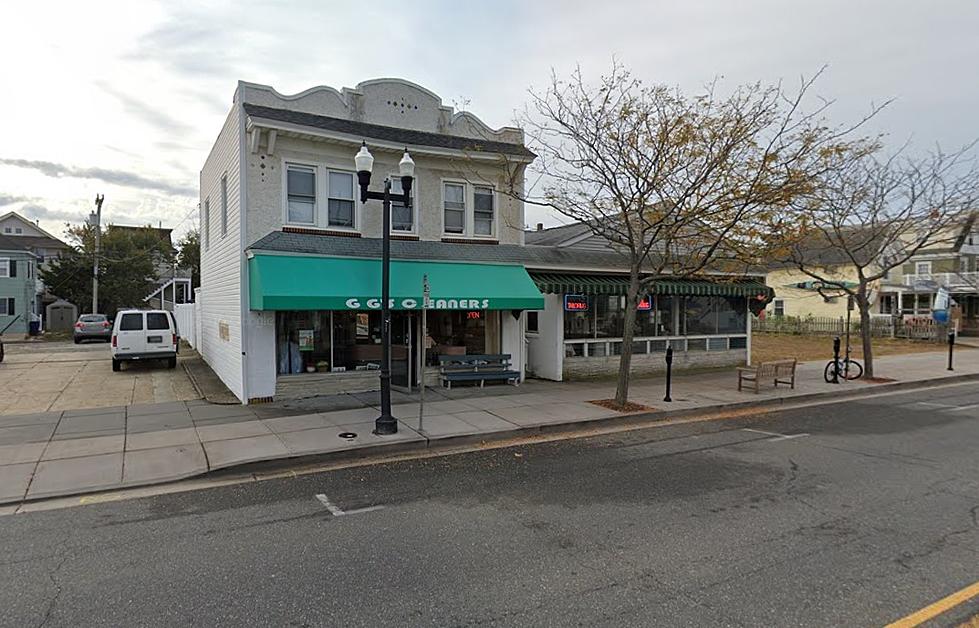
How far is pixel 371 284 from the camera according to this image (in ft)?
40.6

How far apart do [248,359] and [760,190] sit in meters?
10.8

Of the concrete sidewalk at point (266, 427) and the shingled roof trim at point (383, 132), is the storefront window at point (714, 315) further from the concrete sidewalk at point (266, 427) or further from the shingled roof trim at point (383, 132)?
the shingled roof trim at point (383, 132)

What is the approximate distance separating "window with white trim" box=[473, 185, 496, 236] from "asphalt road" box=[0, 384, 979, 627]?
25.9 ft

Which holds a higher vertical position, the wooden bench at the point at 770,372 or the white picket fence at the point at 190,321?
→ the white picket fence at the point at 190,321

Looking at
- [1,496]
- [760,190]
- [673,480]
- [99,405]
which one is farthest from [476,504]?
[99,405]

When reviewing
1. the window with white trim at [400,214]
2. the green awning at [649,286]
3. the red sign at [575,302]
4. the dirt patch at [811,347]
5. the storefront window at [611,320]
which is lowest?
the dirt patch at [811,347]

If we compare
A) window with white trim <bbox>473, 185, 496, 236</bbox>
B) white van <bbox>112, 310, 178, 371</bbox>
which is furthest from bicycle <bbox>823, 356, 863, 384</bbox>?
white van <bbox>112, 310, 178, 371</bbox>

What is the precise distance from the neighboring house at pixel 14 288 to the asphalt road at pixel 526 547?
140ft

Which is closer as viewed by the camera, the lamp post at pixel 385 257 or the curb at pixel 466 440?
the curb at pixel 466 440

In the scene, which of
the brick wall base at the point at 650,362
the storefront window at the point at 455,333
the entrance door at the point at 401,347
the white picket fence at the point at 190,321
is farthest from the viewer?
the white picket fence at the point at 190,321

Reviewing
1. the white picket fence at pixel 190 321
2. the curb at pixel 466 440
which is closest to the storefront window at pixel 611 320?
the curb at pixel 466 440

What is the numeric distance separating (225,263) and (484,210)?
6.64 m

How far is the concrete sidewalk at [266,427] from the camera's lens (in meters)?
7.57

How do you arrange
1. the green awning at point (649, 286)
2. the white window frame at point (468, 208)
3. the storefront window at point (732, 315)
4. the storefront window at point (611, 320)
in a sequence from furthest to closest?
1. the storefront window at point (732, 315)
2. the storefront window at point (611, 320)
3. the green awning at point (649, 286)
4. the white window frame at point (468, 208)
